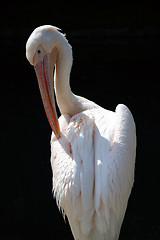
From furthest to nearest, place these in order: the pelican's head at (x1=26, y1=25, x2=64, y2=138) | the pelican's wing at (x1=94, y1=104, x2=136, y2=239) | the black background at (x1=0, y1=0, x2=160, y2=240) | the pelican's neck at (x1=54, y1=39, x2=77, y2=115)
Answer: the black background at (x1=0, y1=0, x2=160, y2=240) → the pelican's neck at (x1=54, y1=39, x2=77, y2=115) → the pelican's head at (x1=26, y1=25, x2=64, y2=138) → the pelican's wing at (x1=94, y1=104, x2=136, y2=239)

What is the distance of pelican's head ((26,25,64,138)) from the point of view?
346 centimetres

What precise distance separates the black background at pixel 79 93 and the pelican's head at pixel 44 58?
176 centimetres

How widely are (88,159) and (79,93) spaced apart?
6.28 m

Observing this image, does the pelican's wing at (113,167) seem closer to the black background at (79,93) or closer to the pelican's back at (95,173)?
the pelican's back at (95,173)

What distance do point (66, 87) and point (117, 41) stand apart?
10.6 m

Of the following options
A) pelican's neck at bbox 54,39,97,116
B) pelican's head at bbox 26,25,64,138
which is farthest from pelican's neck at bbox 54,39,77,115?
→ pelican's head at bbox 26,25,64,138

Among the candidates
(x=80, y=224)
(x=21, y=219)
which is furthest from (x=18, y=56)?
(x=80, y=224)

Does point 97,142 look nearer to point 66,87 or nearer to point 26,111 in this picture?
point 66,87

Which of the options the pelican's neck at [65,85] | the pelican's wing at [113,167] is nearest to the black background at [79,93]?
the pelican's neck at [65,85]

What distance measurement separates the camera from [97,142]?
3.16 m

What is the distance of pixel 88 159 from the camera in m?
3.05

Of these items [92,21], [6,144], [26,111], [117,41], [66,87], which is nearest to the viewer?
[66,87]

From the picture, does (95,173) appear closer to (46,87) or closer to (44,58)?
(46,87)

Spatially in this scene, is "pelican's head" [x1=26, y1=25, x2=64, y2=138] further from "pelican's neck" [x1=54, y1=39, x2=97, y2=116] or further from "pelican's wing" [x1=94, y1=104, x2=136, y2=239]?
"pelican's wing" [x1=94, y1=104, x2=136, y2=239]
